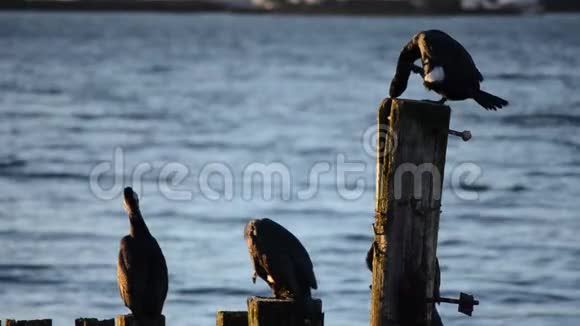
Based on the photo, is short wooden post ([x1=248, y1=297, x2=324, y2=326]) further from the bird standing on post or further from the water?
the water

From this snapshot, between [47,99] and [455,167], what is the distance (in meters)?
19.9

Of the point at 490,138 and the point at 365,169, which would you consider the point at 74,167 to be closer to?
the point at 365,169

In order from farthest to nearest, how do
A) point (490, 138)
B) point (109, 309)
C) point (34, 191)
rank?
point (490, 138)
point (34, 191)
point (109, 309)

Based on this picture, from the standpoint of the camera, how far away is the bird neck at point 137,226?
9.16 metres

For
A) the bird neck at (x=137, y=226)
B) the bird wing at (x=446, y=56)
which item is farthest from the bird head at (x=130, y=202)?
the bird wing at (x=446, y=56)

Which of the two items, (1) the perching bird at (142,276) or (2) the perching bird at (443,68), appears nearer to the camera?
(1) the perching bird at (142,276)

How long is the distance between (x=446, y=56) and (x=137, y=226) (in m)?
2.08

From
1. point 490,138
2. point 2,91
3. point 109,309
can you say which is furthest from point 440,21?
point 109,309

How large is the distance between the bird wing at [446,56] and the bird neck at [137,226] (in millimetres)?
1917

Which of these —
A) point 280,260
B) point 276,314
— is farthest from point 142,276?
point 276,314

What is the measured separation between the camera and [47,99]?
42844 mm

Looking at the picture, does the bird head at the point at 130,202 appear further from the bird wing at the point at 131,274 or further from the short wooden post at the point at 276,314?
the short wooden post at the point at 276,314

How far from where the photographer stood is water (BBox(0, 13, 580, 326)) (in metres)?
15.1

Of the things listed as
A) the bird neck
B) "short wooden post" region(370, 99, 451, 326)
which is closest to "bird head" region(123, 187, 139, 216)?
the bird neck
